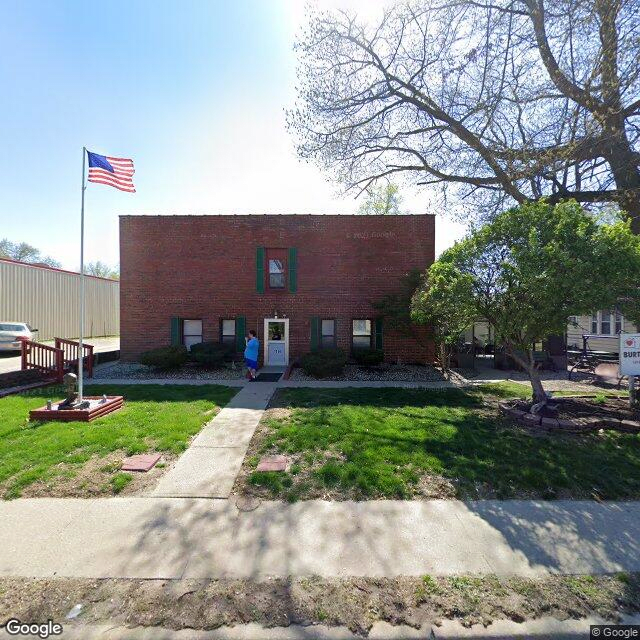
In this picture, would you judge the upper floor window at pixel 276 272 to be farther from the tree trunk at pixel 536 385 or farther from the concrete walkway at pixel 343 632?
the concrete walkway at pixel 343 632

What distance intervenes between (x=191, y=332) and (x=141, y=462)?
9326 millimetres

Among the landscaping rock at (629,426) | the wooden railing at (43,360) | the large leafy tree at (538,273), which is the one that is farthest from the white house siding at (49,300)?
the landscaping rock at (629,426)

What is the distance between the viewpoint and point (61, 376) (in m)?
9.85

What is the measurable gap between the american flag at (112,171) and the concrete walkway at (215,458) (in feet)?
17.1

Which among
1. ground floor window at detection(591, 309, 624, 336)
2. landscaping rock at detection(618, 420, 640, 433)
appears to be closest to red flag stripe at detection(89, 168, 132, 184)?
landscaping rock at detection(618, 420, 640, 433)

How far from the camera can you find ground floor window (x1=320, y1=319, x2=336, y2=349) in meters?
13.0

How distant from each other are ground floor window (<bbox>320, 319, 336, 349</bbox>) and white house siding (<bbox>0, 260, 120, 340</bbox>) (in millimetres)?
18487

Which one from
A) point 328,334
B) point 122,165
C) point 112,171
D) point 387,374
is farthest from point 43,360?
point 387,374

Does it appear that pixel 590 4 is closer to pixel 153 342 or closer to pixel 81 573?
pixel 81 573

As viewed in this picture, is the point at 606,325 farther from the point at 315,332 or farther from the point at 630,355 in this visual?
the point at 315,332

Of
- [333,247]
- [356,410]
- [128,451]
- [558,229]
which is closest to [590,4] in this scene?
[558,229]

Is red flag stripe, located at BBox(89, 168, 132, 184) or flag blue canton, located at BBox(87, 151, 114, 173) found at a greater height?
flag blue canton, located at BBox(87, 151, 114, 173)

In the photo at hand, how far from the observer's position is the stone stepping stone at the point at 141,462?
443cm

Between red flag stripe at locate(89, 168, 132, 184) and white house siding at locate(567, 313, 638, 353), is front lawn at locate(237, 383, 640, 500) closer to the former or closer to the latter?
red flag stripe at locate(89, 168, 132, 184)
